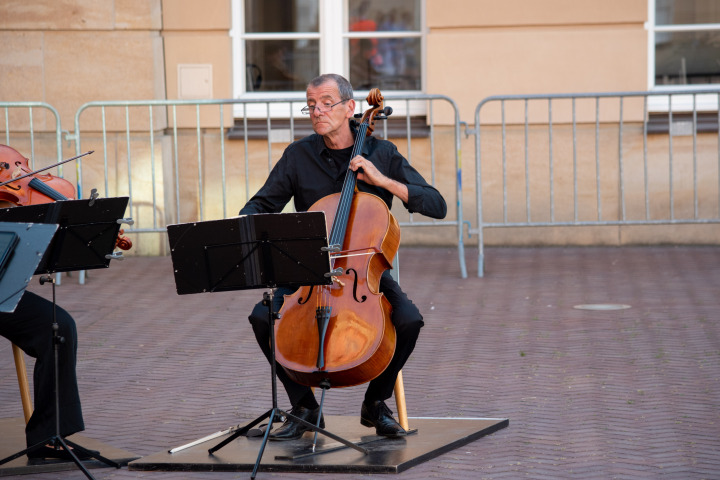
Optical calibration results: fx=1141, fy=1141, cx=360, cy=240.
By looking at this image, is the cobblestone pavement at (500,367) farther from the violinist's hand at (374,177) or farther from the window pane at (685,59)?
the window pane at (685,59)

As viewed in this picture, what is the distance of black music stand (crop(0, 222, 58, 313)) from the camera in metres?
3.73

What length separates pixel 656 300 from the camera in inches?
304

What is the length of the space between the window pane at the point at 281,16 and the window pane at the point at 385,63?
460 mm

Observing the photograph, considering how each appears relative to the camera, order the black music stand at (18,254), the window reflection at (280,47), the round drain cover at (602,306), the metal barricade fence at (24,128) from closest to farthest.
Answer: the black music stand at (18,254), the round drain cover at (602,306), the metal barricade fence at (24,128), the window reflection at (280,47)

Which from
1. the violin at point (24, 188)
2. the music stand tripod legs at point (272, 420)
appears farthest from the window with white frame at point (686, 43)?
the music stand tripod legs at point (272, 420)

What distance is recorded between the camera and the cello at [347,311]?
14.0 feet

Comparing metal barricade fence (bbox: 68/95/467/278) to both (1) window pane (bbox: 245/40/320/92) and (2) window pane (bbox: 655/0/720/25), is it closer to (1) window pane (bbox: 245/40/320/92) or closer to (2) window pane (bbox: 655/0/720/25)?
(1) window pane (bbox: 245/40/320/92)

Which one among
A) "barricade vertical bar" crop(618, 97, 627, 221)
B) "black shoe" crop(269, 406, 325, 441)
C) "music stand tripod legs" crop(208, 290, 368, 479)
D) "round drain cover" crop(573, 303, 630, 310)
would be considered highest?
"barricade vertical bar" crop(618, 97, 627, 221)

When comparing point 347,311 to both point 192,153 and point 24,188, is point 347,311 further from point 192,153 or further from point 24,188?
point 192,153

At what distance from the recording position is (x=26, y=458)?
4594 millimetres

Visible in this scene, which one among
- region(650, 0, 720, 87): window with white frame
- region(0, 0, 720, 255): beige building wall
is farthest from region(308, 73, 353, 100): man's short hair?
region(650, 0, 720, 87): window with white frame

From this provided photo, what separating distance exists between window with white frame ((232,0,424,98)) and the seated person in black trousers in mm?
6120

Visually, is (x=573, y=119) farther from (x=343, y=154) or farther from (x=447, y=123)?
(x=343, y=154)

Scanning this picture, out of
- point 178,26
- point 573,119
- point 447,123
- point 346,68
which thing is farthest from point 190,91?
point 573,119
